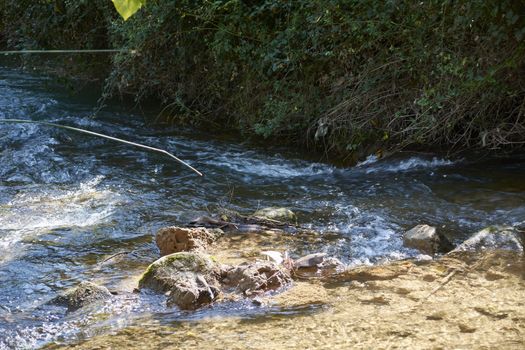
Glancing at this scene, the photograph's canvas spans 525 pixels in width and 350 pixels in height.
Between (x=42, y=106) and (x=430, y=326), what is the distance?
8.17 metres

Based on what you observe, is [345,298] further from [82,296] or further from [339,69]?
[339,69]

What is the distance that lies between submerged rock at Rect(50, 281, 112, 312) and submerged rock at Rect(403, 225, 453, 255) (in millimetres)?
2153

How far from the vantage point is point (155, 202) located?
6777mm

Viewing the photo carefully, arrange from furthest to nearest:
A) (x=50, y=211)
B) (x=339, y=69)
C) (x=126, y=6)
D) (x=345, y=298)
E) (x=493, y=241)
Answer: (x=339, y=69), (x=50, y=211), (x=493, y=241), (x=345, y=298), (x=126, y=6)

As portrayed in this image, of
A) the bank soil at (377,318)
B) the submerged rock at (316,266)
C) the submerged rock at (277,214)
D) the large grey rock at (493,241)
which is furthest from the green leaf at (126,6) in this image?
the submerged rock at (277,214)

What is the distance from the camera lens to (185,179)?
759 cm

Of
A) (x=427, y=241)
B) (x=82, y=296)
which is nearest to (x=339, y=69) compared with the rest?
(x=427, y=241)

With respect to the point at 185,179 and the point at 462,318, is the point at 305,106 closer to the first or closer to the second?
the point at 185,179

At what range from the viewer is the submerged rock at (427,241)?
5.18 m

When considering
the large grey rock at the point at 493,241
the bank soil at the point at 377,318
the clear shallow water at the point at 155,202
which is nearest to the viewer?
the bank soil at the point at 377,318

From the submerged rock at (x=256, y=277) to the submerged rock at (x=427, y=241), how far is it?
103cm

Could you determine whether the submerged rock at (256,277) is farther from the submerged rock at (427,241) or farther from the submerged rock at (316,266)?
the submerged rock at (427,241)

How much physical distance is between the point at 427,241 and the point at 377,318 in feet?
4.57

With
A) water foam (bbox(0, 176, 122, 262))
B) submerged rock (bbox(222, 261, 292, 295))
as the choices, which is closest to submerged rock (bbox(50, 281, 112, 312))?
submerged rock (bbox(222, 261, 292, 295))
